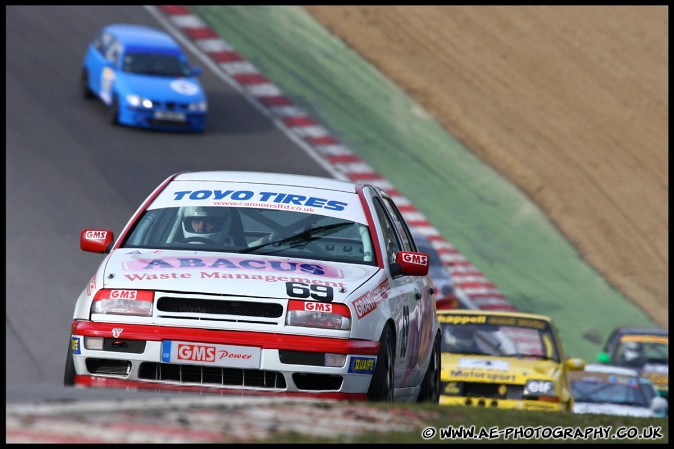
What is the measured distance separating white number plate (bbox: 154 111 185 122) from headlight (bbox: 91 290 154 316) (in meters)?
18.6

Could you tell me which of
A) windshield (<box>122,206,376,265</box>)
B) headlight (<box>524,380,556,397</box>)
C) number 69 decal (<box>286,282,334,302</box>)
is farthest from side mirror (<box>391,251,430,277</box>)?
headlight (<box>524,380,556,397</box>)

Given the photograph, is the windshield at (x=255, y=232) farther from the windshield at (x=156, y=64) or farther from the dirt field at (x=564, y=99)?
the windshield at (x=156, y=64)

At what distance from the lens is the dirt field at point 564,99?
2784cm

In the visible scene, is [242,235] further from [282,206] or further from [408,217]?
[408,217]

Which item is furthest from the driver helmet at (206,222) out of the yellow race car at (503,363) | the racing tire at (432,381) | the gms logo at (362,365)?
the yellow race car at (503,363)

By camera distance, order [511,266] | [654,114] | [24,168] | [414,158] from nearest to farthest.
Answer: [24,168]
[511,266]
[414,158]
[654,114]

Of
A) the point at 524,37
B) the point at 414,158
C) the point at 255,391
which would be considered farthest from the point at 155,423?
the point at 524,37

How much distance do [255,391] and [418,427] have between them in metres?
1.45

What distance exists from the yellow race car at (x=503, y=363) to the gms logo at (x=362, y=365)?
5.40 metres

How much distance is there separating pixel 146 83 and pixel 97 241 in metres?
17.7

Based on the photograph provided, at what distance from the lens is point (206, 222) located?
29.3 ft

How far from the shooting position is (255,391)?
25.2 feet

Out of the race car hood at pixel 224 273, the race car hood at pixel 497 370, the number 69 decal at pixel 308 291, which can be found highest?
the race car hood at pixel 224 273

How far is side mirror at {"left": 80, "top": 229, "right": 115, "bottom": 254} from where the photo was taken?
889 cm
